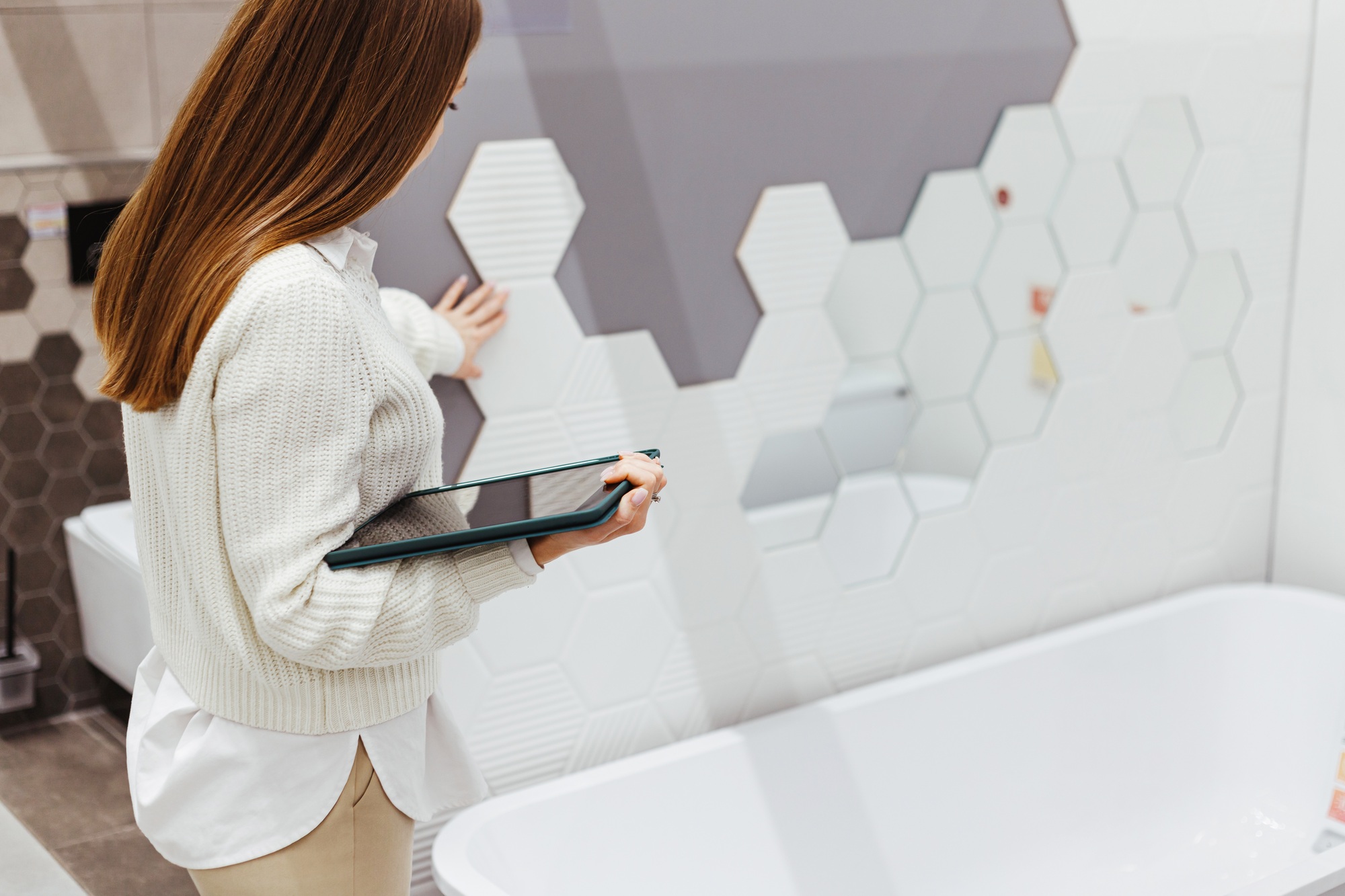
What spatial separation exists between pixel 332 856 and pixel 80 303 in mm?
1823

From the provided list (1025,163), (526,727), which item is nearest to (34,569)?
(526,727)

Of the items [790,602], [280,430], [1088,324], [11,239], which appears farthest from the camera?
[11,239]

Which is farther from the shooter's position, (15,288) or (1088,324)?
(15,288)

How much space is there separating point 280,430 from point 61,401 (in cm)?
188

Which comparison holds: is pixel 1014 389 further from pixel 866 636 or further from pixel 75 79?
pixel 75 79

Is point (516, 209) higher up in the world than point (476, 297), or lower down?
higher up

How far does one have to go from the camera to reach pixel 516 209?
5.26 feet

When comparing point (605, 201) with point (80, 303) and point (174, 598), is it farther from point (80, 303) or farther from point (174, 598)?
point (80, 303)

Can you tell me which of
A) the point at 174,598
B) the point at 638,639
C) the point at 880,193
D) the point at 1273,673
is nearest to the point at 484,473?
the point at 638,639

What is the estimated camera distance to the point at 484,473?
1636 millimetres

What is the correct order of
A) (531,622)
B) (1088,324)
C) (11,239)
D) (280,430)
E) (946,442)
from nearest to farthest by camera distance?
(280,430)
(531,622)
(946,442)
(1088,324)
(11,239)

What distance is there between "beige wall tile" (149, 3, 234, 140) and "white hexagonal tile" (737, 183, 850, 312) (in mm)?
1274

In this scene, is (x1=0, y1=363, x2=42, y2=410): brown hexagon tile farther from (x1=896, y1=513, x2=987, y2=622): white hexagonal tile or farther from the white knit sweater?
(x1=896, y1=513, x2=987, y2=622): white hexagonal tile

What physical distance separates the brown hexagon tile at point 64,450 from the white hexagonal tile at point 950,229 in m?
1.81
